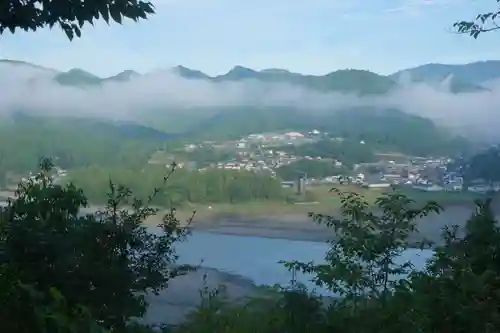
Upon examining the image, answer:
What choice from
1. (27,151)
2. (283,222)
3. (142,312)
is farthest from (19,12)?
(283,222)

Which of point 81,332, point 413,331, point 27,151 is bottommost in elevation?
point 413,331

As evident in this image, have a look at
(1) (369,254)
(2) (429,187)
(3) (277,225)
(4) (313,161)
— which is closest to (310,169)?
(4) (313,161)

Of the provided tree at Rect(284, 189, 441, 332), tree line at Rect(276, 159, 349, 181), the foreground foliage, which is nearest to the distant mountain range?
tree line at Rect(276, 159, 349, 181)

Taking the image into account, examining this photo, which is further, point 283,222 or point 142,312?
point 283,222

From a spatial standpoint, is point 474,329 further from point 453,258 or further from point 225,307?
point 225,307

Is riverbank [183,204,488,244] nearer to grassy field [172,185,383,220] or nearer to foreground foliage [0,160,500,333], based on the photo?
grassy field [172,185,383,220]

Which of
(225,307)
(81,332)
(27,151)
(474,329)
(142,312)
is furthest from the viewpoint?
(27,151)

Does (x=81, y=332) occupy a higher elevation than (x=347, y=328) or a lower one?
higher
